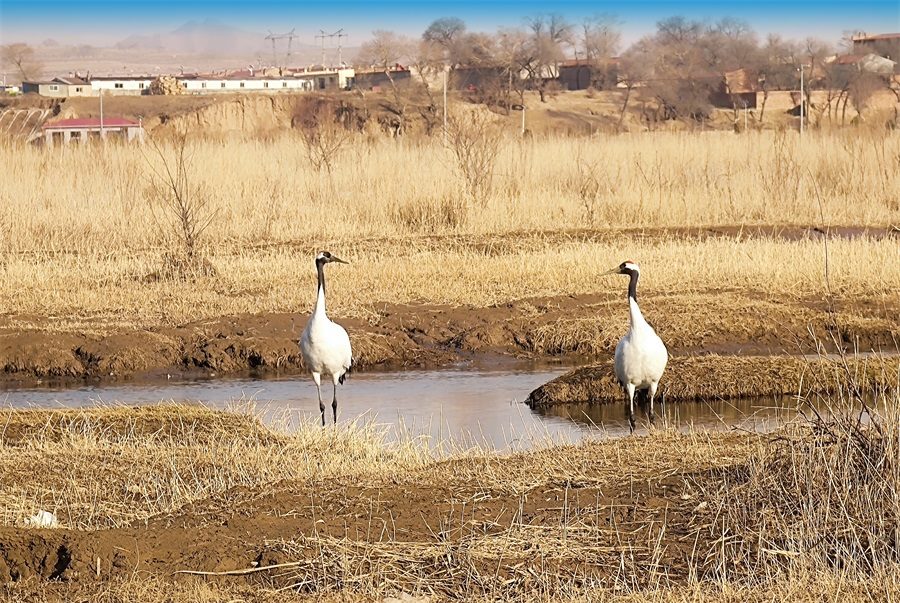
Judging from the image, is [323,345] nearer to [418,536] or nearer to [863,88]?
[418,536]

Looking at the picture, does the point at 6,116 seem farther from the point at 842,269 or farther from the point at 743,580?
the point at 743,580

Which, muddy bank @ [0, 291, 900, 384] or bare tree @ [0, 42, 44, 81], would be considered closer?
muddy bank @ [0, 291, 900, 384]

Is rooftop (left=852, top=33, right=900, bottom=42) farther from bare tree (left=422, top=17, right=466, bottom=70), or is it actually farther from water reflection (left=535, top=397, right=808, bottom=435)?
water reflection (left=535, top=397, right=808, bottom=435)

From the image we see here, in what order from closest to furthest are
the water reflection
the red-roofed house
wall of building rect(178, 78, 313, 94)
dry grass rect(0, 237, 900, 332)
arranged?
the water reflection
dry grass rect(0, 237, 900, 332)
the red-roofed house
wall of building rect(178, 78, 313, 94)

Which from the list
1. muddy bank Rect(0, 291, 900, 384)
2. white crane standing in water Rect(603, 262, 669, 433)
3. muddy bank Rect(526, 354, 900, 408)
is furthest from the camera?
muddy bank Rect(0, 291, 900, 384)

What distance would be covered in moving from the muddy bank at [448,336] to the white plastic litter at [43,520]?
5973mm

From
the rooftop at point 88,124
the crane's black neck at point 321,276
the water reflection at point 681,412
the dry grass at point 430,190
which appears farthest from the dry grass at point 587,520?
the rooftop at point 88,124

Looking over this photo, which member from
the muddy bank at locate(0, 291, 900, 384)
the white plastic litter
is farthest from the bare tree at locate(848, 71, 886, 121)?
the white plastic litter

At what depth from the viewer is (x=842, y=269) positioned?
1534cm

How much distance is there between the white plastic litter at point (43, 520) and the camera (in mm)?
6095

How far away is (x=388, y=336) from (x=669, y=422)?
4002mm

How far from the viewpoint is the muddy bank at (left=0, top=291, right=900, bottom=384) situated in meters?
12.4

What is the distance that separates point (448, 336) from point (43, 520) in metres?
7.38

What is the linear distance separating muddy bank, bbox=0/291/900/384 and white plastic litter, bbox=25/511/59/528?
597 centimetres
